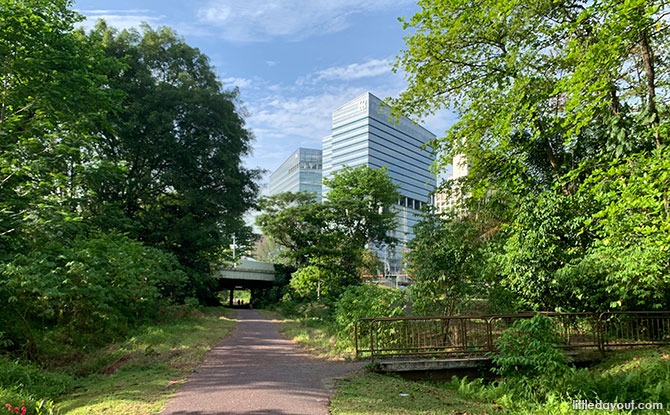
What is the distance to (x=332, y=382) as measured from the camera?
785 cm

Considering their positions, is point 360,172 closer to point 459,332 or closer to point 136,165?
point 136,165

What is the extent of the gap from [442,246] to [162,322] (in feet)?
38.6

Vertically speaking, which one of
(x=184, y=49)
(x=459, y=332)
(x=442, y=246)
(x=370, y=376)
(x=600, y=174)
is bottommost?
(x=370, y=376)

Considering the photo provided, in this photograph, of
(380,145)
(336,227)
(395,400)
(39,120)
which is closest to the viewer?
(395,400)

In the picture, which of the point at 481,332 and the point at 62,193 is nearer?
the point at 481,332

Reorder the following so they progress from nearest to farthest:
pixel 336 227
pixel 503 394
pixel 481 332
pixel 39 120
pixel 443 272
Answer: pixel 503 394 → pixel 481 332 → pixel 443 272 → pixel 39 120 → pixel 336 227

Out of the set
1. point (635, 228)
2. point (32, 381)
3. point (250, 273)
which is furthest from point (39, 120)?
point (250, 273)

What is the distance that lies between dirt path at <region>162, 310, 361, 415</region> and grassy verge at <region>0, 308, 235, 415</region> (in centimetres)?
40

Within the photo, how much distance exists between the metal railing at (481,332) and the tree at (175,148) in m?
16.0

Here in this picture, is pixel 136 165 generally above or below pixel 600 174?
above

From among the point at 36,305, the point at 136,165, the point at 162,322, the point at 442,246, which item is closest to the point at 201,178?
the point at 136,165

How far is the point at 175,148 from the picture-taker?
23.6m

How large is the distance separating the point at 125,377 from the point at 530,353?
779 centimetres

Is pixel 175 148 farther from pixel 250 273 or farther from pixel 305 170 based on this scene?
pixel 305 170
